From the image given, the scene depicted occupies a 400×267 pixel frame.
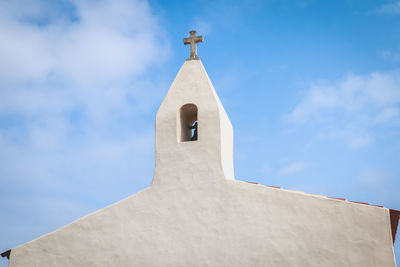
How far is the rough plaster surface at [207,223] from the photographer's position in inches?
325

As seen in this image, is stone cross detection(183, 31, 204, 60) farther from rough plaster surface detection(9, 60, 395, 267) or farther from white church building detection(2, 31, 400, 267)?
rough plaster surface detection(9, 60, 395, 267)

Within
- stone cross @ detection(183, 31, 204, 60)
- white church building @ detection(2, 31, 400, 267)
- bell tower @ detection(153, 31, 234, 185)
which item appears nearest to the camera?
white church building @ detection(2, 31, 400, 267)

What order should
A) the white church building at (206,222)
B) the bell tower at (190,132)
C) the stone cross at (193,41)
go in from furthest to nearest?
the stone cross at (193,41), the bell tower at (190,132), the white church building at (206,222)

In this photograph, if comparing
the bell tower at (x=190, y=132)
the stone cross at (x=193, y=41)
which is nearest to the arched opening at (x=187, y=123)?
the bell tower at (x=190, y=132)

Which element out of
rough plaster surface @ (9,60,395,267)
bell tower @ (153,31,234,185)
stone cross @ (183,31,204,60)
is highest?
stone cross @ (183,31,204,60)

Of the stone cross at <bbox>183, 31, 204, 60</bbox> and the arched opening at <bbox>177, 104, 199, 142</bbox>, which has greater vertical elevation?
the stone cross at <bbox>183, 31, 204, 60</bbox>

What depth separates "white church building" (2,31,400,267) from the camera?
8.25m

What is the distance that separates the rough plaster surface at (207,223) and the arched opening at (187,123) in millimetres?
223

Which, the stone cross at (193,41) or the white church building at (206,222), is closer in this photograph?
the white church building at (206,222)

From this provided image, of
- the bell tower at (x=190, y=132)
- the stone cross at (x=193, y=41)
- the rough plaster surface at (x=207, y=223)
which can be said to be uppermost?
the stone cross at (x=193, y=41)

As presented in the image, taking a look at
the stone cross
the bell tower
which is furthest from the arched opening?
the stone cross

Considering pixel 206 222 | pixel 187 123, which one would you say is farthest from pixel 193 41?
pixel 206 222

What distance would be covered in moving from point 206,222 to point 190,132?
314 centimetres

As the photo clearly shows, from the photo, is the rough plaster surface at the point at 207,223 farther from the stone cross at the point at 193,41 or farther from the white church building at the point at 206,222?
the stone cross at the point at 193,41
